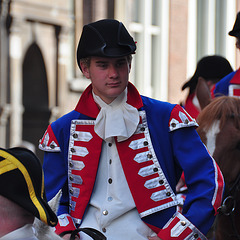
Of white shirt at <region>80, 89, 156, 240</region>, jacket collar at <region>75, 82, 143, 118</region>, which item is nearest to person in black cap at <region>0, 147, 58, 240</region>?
white shirt at <region>80, 89, 156, 240</region>

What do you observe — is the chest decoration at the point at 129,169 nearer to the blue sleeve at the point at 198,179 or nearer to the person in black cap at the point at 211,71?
the blue sleeve at the point at 198,179

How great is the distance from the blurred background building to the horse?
346 inches

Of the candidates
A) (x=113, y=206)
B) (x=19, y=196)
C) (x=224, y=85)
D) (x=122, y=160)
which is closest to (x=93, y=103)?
(x=122, y=160)

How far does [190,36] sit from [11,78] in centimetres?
624

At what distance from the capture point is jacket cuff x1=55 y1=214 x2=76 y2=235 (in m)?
3.08

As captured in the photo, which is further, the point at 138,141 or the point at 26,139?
the point at 26,139

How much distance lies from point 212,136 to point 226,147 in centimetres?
11

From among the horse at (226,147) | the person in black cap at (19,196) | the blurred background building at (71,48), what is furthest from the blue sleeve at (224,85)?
the blurred background building at (71,48)

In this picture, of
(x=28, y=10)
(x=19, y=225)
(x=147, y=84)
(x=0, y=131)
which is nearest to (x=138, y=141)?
(x=19, y=225)

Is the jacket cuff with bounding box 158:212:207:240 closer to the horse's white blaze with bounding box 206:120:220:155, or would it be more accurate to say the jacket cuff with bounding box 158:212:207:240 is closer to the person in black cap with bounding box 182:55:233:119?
the horse's white blaze with bounding box 206:120:220:155

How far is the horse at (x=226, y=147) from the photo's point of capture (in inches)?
152

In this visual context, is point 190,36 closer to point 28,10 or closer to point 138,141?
point 28,10

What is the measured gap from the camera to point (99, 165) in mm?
3221

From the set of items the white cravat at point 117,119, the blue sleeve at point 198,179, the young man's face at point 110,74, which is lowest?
the blue sleeve at point 198,179
